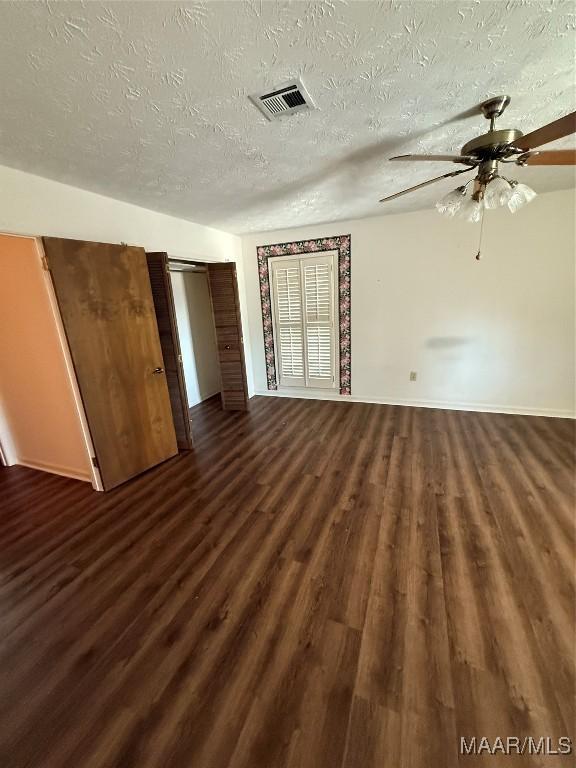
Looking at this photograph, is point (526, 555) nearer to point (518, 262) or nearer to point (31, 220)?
point (518, 262)

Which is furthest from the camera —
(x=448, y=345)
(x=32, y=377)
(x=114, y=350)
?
(x=448, y=345)

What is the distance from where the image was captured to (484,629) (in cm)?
139

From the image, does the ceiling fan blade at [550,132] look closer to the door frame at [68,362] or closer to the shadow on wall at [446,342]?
the shadow on wall at [446,342]

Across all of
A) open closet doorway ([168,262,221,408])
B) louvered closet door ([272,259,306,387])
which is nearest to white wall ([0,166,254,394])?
open closet doorway ([168,262,221,408])

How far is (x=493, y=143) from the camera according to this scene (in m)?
1.53

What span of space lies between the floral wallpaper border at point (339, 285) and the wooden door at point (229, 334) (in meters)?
0.75

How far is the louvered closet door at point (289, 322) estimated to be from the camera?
441 centimetres

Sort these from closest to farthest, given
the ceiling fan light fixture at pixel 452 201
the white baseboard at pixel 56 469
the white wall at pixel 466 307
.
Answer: the ceiling fan light fixture at pixel 452 201, the white baseboard at pixel 56 469, the white wall at pixel 466 307

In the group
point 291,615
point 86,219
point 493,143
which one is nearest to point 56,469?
point 86,219

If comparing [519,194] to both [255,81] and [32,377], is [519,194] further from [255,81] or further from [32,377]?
[32,377]

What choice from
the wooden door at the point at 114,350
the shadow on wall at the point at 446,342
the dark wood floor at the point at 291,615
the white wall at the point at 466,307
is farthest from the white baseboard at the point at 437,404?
the wooden door at the point at 114,350

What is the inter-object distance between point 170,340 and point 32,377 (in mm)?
1253

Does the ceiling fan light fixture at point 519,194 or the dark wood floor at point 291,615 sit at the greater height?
the ceiling fan light fixture at point 519,194

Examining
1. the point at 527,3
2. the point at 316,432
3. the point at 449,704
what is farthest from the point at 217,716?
the point at 527,3
